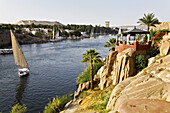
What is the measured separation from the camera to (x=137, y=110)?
12.1 metres

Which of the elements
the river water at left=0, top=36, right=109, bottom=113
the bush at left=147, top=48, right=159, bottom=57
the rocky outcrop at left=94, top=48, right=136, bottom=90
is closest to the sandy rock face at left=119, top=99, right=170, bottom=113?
the rocky outcrop at left=94, top=48, right=136, bottom=90

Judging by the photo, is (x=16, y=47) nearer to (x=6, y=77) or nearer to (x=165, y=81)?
(x=6, y=77)

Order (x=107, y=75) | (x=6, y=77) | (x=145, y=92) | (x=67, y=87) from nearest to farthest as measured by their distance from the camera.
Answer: (x=145, y=92) < (x=107, y=75) < (x=67, y=87) < (x=6, y=77)

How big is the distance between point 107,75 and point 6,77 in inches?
1433

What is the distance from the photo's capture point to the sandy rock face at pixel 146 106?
11.8 meters

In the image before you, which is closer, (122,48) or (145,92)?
(145,92)

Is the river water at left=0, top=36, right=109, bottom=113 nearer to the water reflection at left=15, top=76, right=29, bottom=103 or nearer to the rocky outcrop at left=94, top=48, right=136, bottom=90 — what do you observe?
the water reflection at left=15, top=76, right=29, bottom=103

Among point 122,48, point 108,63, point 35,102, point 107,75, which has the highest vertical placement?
point 122,48

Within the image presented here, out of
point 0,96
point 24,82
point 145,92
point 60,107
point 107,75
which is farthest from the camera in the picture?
point 24,82

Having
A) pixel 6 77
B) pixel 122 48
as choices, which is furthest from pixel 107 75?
pixel 6 77

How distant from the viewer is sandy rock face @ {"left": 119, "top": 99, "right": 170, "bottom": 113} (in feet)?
38.6

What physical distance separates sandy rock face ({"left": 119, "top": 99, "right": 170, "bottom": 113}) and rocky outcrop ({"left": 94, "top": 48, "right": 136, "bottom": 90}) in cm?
1239

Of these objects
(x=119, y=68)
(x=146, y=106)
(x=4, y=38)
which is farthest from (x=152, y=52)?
(x=4, y=38)

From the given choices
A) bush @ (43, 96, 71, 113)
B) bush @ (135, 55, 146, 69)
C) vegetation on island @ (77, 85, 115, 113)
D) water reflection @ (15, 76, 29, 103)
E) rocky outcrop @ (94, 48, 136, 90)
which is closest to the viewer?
vegetation on island @ (77, 85, 115, 113)
